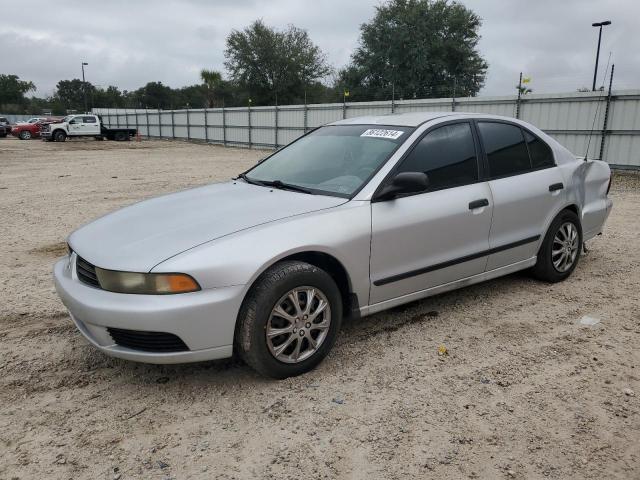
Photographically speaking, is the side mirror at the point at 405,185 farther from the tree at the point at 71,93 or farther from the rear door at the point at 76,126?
the tree at the point at 71,93

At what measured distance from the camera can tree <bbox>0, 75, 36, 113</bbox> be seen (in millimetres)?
81188

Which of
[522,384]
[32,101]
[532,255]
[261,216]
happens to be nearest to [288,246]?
[261,216]

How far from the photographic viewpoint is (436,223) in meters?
3.60

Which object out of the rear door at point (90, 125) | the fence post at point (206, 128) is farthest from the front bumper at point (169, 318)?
the rear door at point (90, 125)

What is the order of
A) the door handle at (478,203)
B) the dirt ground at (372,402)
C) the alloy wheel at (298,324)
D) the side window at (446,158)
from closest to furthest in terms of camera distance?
the dirt ground at (372,402) → the alloy wheel at (298,324) → the side window at (446,158) → the door handle at (478,203)

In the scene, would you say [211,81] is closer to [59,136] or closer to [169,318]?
[59,136]

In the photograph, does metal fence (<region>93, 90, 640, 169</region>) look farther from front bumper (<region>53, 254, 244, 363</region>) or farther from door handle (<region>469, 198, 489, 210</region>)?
front bumper (<region>53, 254, 244, 363</region>)

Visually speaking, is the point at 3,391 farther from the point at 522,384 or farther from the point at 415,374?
the point at 522,384

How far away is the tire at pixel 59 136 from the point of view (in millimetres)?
33531

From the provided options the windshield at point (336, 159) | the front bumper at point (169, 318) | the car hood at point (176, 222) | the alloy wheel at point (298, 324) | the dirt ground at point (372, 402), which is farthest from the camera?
the windshield at point (336, 159)

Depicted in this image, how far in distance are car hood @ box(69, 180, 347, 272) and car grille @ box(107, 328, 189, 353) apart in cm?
34

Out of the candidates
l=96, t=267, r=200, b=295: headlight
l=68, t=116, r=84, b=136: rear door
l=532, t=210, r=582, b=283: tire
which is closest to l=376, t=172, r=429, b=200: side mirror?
l=96, t=267, r=200, b=295: headlight

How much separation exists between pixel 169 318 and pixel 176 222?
2.41ft

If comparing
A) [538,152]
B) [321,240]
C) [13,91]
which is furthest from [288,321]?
[13,91]
